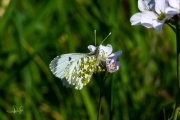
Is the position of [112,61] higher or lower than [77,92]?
higher

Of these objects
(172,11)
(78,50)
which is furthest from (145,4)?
(78,50)

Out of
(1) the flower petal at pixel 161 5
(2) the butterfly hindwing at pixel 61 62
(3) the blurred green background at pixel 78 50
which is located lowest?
(3) the blurred green background at pixel 78 50

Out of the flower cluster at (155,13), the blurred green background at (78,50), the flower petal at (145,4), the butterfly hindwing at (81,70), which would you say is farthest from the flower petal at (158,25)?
the blurred green background at (78,50)

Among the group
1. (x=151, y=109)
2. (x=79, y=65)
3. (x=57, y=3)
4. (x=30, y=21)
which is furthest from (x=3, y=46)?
(x=79, y=65)

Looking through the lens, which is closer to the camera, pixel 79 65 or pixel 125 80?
pixel 79 65

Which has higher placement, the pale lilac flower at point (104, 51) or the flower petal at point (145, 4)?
the flower petal at point (145, 4)

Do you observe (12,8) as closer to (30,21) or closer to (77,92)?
(30,21)

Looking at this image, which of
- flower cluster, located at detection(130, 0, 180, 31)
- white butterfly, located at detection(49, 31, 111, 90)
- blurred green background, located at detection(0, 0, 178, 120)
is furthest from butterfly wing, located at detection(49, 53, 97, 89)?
blurred green background, located at detection(0, 0, 178, 120)

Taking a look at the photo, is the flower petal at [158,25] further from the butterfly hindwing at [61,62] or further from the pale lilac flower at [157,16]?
the butterfly hindwing at [61,62]
